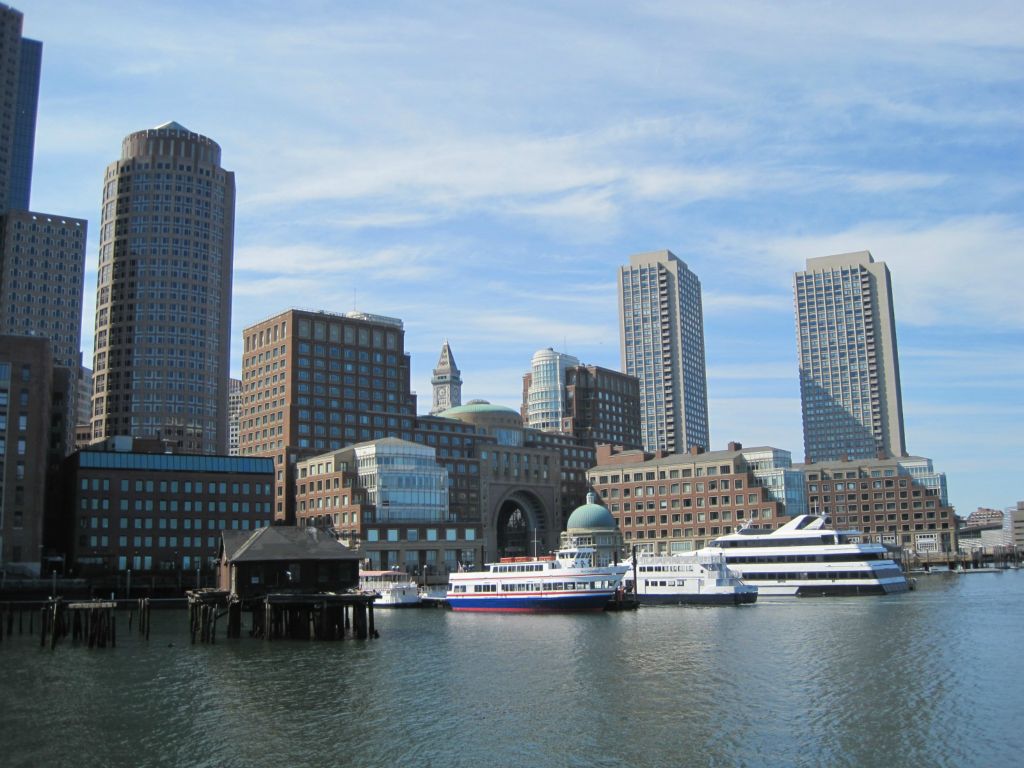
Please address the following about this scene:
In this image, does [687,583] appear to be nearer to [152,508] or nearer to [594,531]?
[594,531]

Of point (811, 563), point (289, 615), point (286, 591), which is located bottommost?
point (289, 615)

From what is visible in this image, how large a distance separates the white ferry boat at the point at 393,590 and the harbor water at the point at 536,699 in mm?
52896

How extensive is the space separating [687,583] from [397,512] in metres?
65.0

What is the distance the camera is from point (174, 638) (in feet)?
319

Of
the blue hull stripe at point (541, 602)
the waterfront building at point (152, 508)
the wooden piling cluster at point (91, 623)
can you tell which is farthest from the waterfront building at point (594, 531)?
the wooden piling cluster at point (91, 623)

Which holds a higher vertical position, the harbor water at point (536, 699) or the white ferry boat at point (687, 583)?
the white ferry boat at point (687, 583)

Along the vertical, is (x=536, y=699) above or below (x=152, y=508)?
below

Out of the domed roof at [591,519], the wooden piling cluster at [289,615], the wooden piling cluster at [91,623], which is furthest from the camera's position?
the domed roof at [591,519]

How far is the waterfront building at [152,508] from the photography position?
16162cm

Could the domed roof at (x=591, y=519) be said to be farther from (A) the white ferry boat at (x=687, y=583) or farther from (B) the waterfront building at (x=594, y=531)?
(A) the white ferry boat at (x=687, y=583)

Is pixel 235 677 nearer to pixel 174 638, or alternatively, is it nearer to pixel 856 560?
pixel 174 638

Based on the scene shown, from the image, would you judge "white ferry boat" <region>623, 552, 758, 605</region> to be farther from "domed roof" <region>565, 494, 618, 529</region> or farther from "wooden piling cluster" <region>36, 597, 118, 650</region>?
"wooden piling cluster" <region>36, 597, 118, 650</region>

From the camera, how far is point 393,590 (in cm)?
15125

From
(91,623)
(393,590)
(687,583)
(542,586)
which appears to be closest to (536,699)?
(91,623)
